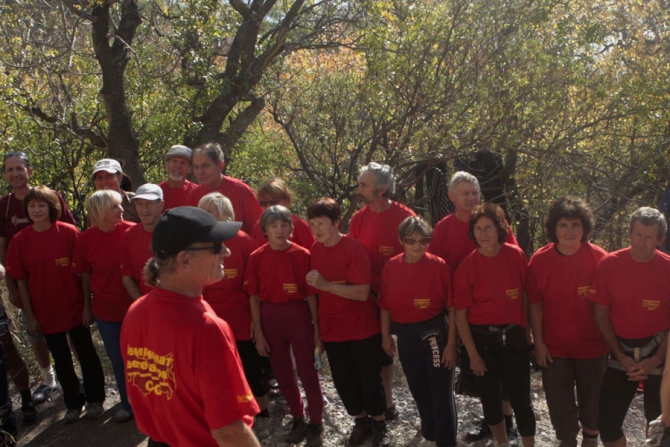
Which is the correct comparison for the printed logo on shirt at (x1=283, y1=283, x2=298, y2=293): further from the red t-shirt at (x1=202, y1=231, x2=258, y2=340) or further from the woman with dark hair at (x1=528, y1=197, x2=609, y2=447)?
the woman with dark hair at (x1=528, y1=197, x2=609, y2=447)

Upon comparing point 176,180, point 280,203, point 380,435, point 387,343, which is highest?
point 176,180

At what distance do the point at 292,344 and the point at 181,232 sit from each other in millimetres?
2575

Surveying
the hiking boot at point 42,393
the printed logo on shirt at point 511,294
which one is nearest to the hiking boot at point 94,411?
the hiking boot at point 42,393

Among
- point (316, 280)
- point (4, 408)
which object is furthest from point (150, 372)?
point (4, 408)

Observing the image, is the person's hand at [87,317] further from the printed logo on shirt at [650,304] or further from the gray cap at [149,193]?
the printed logo on shirt at [650,304]

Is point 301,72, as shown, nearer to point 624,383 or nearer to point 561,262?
→ point 561,262

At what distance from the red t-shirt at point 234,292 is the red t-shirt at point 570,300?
2.11 metres

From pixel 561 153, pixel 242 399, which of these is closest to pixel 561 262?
pixel 242 399

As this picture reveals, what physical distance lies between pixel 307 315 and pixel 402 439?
1235 millimetres

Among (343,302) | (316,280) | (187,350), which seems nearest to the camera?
(187,350)

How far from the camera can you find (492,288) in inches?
170

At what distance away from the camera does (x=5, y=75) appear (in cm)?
837

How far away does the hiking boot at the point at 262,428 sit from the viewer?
16.1ft

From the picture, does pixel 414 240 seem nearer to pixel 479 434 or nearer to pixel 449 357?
pixel 449 357
